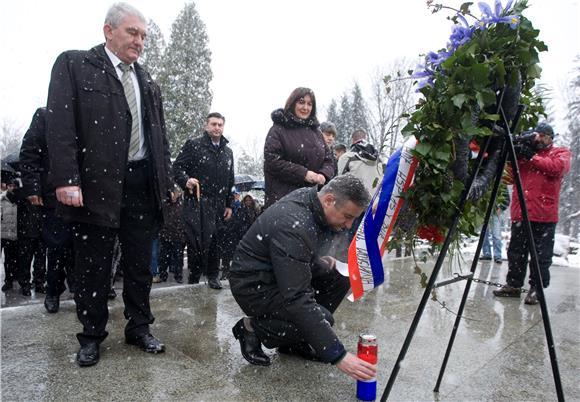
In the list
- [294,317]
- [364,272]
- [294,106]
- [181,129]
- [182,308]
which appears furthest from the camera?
[181,129]

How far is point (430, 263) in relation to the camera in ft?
22.6

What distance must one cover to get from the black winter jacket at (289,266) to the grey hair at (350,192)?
0.15 meters

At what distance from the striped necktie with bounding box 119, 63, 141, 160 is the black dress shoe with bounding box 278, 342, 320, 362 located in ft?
5.48

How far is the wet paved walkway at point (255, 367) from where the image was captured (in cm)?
248

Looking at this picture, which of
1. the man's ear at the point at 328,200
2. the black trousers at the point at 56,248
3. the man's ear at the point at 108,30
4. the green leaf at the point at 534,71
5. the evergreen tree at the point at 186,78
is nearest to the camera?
the green leaf at the point at 534,71

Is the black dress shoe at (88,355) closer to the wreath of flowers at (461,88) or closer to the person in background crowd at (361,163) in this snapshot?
the wreath of flowers at (461,88)

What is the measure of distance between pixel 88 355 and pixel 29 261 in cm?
384

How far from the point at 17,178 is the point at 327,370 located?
4905mm


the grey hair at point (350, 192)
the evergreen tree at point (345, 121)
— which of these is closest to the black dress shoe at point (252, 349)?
the grey hair at point (350, 192)

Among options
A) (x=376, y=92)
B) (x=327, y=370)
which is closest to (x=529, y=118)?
(x=327, y=370)

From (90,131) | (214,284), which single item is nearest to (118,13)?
(90,131)

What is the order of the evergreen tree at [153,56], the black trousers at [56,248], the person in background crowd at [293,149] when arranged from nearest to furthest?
the black trousers at [56,248], the person in background crowd at [293,149], the evergreen tree at [153,56]

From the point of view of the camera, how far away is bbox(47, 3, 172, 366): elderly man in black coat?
105 inches

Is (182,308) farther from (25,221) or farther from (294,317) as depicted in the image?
(25,221)
